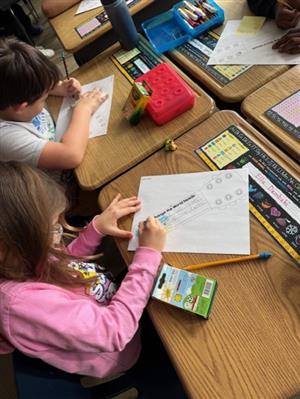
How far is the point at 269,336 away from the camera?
0.67m

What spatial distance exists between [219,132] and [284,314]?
52cm

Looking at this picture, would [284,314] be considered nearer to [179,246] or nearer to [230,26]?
[179,246]

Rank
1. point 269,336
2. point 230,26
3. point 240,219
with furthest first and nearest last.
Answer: point 230,26 → point 240,219 → point 269,336

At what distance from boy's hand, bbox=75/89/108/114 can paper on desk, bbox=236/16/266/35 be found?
51cm

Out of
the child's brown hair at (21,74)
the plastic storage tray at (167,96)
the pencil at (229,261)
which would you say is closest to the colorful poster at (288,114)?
the plastic storage tray at (167,96)

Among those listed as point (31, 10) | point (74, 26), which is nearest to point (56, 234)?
point (74, 26)

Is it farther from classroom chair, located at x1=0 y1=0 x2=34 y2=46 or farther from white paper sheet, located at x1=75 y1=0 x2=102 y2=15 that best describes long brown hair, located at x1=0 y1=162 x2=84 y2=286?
classroom chair, located at x1=0 y1=0 x2=34 y2=46

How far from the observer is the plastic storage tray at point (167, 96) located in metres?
1.07

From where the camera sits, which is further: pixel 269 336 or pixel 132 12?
pixel 132 12

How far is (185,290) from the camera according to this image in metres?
0.75

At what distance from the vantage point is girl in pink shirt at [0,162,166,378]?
0.70 metres

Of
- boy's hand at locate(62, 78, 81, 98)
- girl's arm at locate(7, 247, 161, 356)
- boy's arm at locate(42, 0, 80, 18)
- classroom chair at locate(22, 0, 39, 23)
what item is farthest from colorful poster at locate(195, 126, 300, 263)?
classroom chair at locate(22, 0, 39, 23)

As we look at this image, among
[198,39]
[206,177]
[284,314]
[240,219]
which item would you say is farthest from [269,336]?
[198,39]

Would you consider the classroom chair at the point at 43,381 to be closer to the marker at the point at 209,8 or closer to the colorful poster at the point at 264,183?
the colorful poster at the point at 264,183
